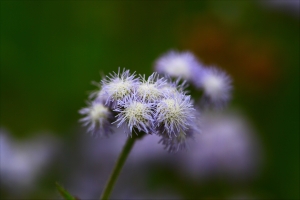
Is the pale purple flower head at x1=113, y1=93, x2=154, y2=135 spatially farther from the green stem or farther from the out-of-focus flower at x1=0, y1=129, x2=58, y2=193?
the out-of-focus flower at x1=0, y1=129, x2=58, y2=193

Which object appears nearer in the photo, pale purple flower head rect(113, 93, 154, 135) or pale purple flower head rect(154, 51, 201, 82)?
pale purple flower head rect(113, 93, 154, 135)

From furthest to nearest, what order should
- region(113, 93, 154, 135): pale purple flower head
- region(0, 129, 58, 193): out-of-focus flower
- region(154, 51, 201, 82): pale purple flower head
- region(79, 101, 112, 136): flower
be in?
region(0, 129, 58, 193): out-of-focus flower → region(154, 51, 201, 82): pale purple flower head → region(79, 101, 112, 136): flower → region(113, 93, 154, 135): pale purple flower head

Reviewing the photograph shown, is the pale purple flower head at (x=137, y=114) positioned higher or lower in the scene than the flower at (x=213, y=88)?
lower

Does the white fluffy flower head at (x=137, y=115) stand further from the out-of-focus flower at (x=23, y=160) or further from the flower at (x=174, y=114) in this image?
the out-of-focus flower at (x=23, y=160)

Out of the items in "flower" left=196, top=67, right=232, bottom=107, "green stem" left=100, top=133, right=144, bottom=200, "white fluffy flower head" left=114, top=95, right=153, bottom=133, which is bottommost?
"green stem" left=100, top=133, right=144, bottom=200

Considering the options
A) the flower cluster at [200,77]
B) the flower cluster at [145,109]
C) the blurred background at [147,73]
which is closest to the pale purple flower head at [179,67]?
the flower cluster at [200,77]

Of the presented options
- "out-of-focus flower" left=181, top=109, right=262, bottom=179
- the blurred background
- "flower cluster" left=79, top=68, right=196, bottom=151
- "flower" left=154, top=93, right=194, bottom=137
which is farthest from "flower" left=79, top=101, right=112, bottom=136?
"out-of-focus flower" left=181, top=109, right=262, bottom=179

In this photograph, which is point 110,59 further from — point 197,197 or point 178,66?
point 178,66
